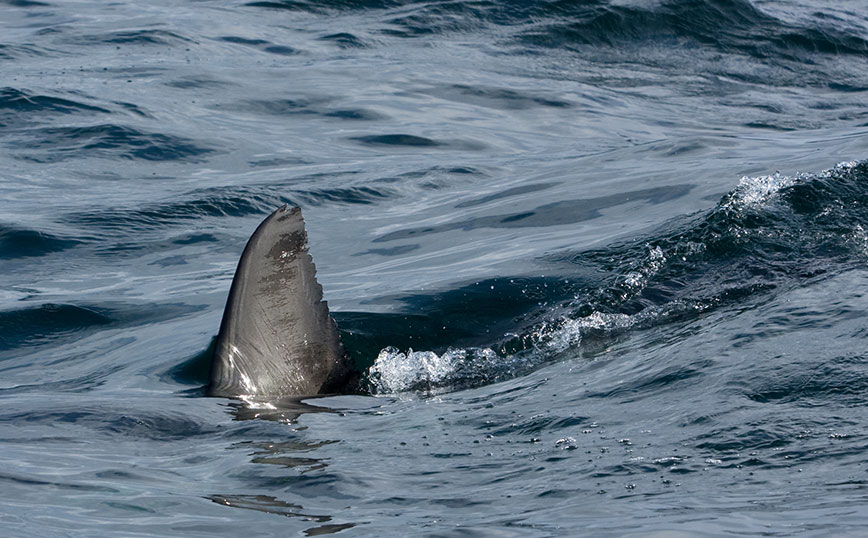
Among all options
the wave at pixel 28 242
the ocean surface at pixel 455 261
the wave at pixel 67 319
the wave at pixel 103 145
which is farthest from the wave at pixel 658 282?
the wave at pixel 103 145

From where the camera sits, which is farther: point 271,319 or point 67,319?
point 67,319

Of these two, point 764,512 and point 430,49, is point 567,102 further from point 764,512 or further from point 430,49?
point 764,512

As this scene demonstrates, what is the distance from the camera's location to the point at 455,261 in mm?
9680

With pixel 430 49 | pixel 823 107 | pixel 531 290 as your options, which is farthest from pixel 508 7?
pixel 531 290

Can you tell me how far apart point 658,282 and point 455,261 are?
183 cm

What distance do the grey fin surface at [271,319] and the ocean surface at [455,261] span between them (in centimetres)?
31

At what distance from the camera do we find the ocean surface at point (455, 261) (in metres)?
4.75

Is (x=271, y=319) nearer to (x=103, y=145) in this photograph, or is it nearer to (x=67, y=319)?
(x=67, y=319)

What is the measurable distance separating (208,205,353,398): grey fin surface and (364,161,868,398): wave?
658 mm


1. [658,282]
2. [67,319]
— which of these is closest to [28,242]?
[67,319]

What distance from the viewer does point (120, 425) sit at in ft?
19.5

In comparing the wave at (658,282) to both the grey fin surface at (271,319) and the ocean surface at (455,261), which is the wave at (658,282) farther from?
the grey fin surface at (271,319)

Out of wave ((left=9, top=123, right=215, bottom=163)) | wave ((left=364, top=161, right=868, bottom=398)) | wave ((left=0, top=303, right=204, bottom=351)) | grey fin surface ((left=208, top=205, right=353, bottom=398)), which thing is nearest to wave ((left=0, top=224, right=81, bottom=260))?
wave ((left=0, top=303, right=204, bottom=351))

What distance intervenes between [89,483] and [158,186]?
7.81 metres
